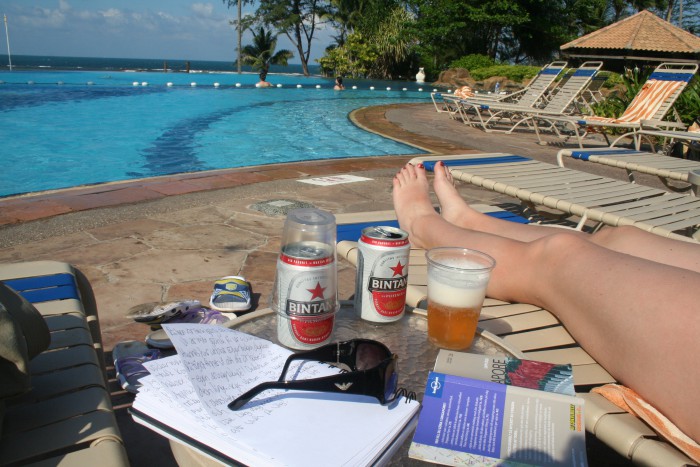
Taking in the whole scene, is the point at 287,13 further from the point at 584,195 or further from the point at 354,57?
the point at 584,195

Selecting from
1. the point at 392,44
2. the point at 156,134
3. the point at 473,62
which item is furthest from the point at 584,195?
the point at 392,44

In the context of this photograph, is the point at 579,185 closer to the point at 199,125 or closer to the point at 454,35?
the point at 199,125

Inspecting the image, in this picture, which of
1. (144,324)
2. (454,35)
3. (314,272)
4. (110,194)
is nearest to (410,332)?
(314,272)

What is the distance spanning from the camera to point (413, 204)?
244 cm

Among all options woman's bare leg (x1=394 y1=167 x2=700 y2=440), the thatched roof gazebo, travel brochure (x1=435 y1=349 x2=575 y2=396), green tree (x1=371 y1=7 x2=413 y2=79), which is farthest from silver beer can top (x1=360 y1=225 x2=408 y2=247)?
green tree (x1=371 y1=7 x2=413 y2=79)

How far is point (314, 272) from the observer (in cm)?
112

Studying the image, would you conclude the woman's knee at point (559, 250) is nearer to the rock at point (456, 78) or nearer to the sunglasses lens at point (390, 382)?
the sunglasses lens at point (390, 382)

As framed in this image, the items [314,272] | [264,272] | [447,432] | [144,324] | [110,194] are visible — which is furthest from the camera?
[110,194]

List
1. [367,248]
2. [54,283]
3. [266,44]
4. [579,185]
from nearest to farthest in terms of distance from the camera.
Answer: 1. [367,248]
2. [54,283]
3. [579,185]
4. [266,44]

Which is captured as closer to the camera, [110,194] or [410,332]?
[410,332]

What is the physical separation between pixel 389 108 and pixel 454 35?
698 inches

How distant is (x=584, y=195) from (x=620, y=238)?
1401mm

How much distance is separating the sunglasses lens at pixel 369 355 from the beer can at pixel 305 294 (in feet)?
0.46

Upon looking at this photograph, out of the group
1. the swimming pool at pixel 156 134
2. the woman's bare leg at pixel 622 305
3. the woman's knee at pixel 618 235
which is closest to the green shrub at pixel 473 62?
the swimming pool at pixel 156 134
